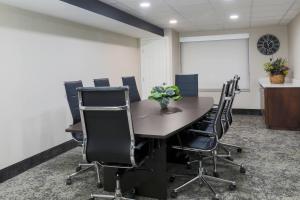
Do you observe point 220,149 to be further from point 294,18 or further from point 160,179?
point 294,18

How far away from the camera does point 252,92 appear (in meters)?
7.33

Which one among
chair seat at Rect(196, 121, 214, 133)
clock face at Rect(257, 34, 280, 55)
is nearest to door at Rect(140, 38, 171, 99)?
clock face at Rect(257, 34, 280, 55)

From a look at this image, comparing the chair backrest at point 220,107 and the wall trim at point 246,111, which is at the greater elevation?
the chair backrest at point 220,107

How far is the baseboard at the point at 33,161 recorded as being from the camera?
3.39 m

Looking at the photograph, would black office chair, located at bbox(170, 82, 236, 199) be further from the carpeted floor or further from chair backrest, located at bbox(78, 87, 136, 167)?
chair backrest, located at bbox(78, 87, 136, 167)

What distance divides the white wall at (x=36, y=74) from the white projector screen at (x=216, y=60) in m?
3.35

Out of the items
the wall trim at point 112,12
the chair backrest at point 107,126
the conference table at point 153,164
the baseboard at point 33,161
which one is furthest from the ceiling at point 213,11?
the chair backrest at point 107,126

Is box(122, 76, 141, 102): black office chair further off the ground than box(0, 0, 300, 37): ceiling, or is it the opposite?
box(0, 0, 300, 37): ceiling

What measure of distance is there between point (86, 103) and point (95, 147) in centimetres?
38

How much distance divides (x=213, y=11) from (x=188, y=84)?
1.43 m

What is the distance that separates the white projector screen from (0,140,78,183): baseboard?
437cm

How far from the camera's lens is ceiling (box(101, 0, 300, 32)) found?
4500mm

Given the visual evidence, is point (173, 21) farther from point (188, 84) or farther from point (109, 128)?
point (109, 128)

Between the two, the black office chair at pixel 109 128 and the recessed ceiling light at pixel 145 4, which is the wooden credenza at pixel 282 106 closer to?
the recessed ceiling light at pixel 145 4
